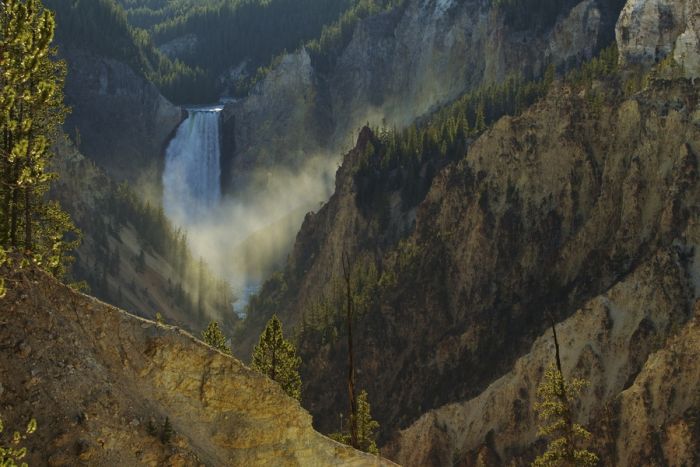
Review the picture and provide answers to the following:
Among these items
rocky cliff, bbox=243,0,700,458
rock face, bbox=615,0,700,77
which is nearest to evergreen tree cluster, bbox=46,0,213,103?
rocky cliff, bbox=243,0,700,458

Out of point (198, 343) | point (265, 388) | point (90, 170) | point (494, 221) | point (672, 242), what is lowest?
point (90, 170)

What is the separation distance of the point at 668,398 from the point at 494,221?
31.7m

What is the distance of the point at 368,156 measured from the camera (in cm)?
11162

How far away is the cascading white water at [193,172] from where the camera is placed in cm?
17038

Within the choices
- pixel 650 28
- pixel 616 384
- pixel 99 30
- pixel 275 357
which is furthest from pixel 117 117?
pixel 616 384

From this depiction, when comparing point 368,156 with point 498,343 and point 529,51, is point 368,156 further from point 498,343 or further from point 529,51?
point 498,343

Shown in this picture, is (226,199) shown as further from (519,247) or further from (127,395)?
(127,395)

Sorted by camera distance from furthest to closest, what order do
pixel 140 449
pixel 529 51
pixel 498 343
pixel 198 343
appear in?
pixel 529 51 → pixel 498 343 → pixel 198 343 → pixel 140 449

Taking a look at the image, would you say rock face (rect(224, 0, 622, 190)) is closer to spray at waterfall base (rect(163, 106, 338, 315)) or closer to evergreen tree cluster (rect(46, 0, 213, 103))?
spray at waterfall base (rect(163, 106, 338, 315))

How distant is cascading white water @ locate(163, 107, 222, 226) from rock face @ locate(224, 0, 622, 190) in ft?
16.5

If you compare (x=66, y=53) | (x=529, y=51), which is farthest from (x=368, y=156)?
(x=66, y=53)

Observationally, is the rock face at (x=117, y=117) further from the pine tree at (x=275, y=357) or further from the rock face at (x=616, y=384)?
the pine tree at (x=275, y=357)

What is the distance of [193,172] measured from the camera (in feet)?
569

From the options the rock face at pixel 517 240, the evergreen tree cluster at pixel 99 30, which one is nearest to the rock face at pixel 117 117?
the evergreen tree cluster at pixel 99 30
